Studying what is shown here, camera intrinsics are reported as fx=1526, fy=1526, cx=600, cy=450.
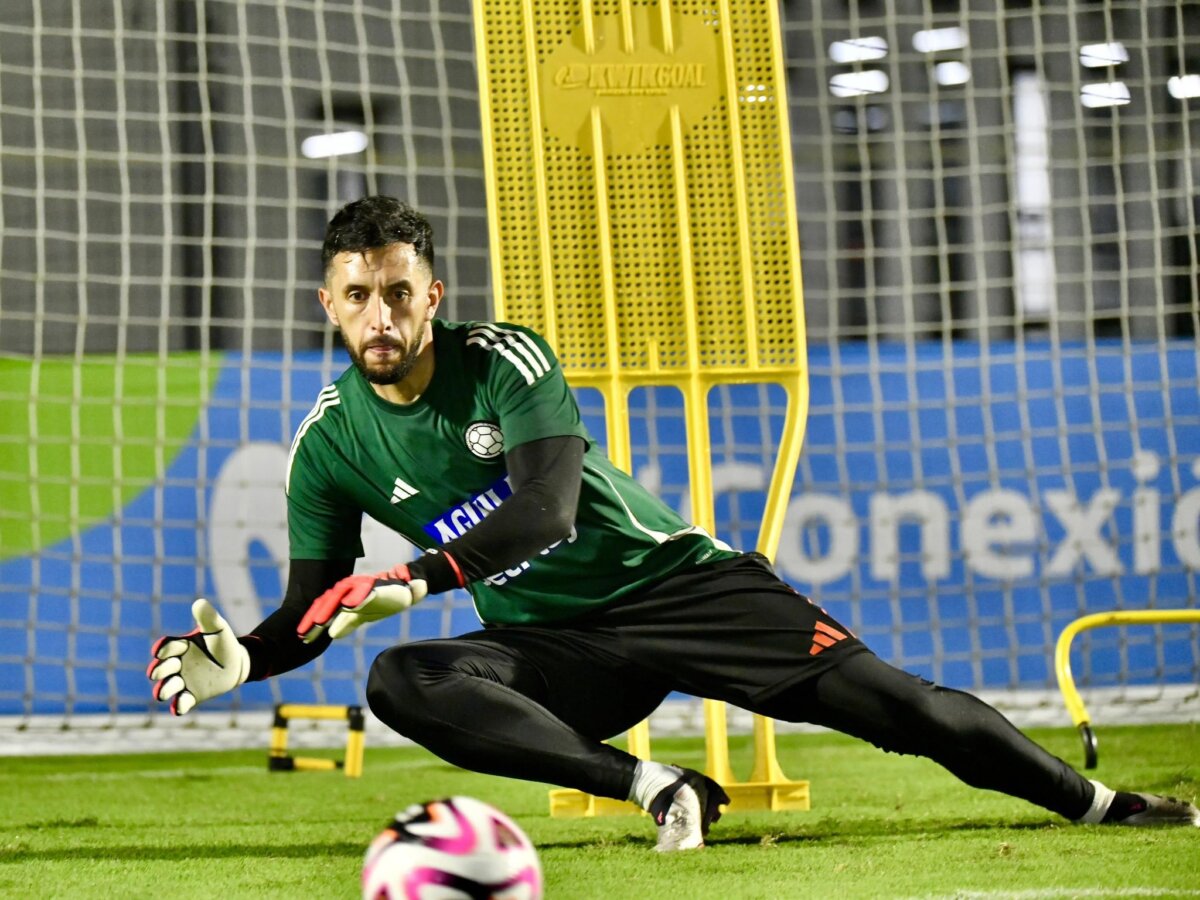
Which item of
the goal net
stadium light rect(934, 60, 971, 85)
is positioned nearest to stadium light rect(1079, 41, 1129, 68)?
the goal net

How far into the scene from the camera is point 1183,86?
691 cm

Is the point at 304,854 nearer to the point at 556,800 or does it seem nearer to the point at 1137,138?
the point at 556,800

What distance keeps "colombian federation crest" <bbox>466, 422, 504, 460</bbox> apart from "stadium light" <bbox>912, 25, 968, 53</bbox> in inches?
185

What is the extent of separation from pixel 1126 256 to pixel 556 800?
444cm

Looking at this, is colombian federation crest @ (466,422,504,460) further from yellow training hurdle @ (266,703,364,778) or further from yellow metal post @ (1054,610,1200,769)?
yellow metal post @ (1054,610,1200,769)

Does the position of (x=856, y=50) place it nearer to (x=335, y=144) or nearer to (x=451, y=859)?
(x=335, y=144)

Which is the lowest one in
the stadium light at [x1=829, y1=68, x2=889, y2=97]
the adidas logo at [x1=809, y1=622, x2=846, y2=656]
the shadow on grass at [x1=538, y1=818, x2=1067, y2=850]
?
the shadow on grass at [x1=538, y1=818, x2=1067, y2=850]

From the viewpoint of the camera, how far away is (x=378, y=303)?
3.32 metres

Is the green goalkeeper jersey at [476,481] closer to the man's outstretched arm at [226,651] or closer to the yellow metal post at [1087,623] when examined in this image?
the man's outstretched arm at [226,651]

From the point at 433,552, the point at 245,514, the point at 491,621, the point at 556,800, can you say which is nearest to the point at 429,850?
the point at 433,552

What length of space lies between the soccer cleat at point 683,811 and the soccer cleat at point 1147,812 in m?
0.99

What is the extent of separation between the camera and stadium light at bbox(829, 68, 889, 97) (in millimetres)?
7492

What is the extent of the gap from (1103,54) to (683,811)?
200 inches

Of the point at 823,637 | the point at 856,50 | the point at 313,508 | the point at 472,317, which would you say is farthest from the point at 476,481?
the point at 856,50
